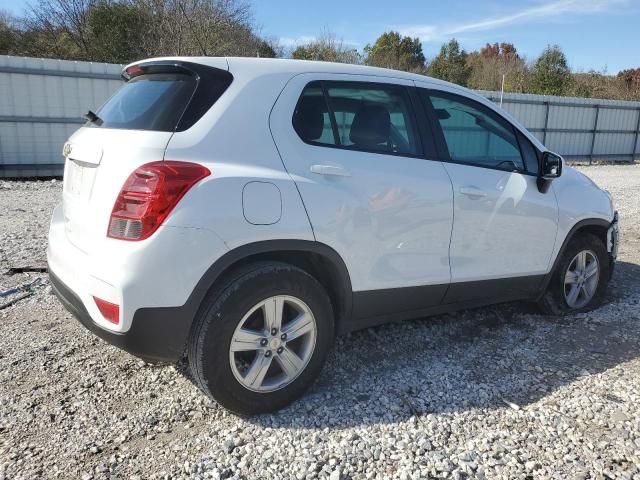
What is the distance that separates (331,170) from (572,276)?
8.71 ft

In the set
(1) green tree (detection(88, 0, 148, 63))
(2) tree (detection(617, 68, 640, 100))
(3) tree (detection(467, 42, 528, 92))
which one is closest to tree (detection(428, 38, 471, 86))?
(3) tree (detection(467, 42, 528, 92))

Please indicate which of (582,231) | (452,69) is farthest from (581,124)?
(582,231)

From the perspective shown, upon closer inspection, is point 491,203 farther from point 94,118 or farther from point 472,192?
point 94,118

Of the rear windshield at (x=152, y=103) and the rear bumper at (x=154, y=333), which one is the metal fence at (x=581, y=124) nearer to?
the rear windshield at (x=152, y=103)

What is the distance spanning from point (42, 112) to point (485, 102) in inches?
417

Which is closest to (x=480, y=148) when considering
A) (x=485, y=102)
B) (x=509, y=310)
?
(x=485, y=102)

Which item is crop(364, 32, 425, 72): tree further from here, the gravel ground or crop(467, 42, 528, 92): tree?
the gravel ground

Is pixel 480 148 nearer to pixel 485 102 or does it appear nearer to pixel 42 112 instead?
pixel 485 102

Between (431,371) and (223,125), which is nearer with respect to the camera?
(223,125)

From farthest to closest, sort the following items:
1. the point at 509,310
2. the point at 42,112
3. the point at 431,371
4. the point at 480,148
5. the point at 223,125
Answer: the point at 42,112
the point at 509,310
the point at 480,148
the point at 431,371
the point at 223,125

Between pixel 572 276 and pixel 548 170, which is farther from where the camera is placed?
pixel 572 276

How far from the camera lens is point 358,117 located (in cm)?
323

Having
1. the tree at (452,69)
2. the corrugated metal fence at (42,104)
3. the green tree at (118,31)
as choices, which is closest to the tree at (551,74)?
the tree at (452,69)

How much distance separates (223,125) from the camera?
2.67 m
